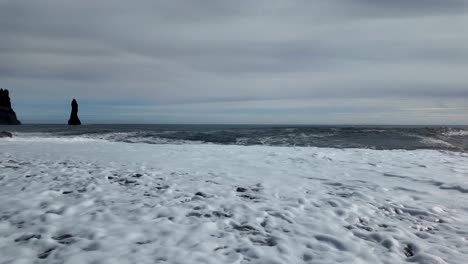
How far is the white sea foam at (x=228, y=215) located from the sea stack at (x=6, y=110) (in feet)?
463

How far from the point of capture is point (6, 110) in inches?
4943

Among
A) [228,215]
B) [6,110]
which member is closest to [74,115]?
→ [6,110]

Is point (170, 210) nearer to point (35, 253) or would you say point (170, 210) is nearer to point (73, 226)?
point (73, 226)

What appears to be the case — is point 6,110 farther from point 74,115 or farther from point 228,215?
point 228,215

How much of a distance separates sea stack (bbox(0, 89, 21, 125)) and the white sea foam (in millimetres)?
141251

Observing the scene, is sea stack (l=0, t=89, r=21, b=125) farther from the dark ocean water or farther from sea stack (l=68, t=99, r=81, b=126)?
the dark ocean water

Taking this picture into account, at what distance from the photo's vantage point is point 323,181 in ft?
28.7

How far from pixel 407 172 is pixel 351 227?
239 inches

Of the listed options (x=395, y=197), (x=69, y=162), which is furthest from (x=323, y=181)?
(x=69, y=162)

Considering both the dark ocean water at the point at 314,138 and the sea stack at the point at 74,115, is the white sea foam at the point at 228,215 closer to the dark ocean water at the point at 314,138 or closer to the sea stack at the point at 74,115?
the dark ocean water at the point at 314,138

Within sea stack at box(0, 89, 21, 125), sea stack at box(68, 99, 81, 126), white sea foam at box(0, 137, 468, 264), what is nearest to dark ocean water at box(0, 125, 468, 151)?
white sea foam at box(0, 137, 468, 264)

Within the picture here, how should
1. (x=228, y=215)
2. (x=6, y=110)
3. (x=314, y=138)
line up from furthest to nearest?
(x=6, y=110) → (x=314, y=138) → (x=228, y=215)

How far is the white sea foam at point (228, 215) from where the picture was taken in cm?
429

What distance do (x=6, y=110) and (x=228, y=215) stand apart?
15012cm
